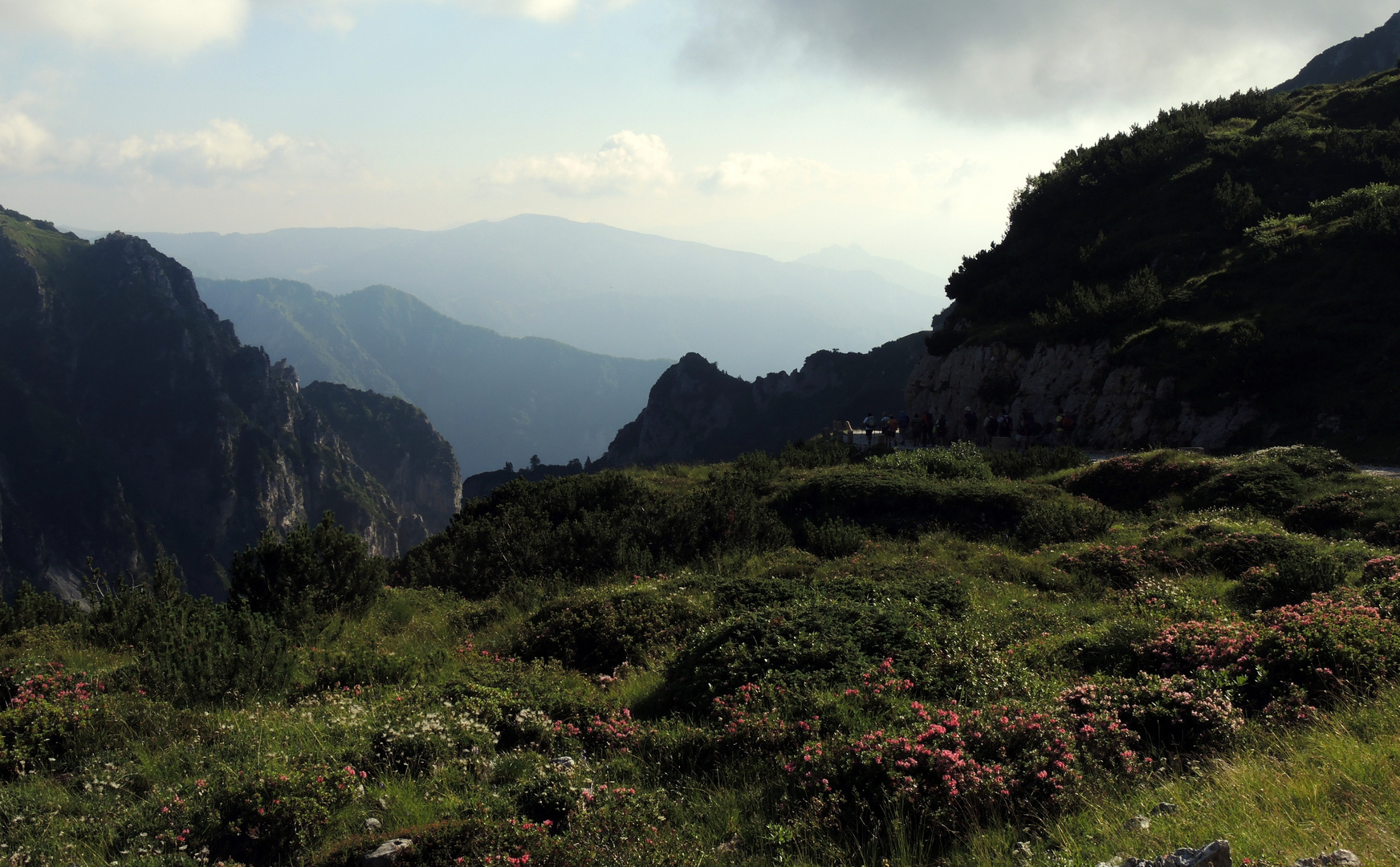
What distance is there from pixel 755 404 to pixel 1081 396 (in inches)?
3150

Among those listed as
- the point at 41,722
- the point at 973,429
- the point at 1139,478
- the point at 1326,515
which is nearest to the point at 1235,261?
the point at 973,429

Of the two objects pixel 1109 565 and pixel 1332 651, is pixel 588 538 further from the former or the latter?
pixel 1332 651

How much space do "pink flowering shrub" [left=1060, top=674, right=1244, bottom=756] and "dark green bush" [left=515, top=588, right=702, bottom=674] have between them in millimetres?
4664

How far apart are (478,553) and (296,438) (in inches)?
5638

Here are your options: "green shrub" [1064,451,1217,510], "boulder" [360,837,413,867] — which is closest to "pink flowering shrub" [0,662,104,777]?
"boulder" [360,837,413,867]

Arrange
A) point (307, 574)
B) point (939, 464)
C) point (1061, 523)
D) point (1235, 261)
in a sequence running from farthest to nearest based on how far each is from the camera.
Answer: point (1235, 261) < point (939, 464) < point (1061, 523) < point (307, 574)

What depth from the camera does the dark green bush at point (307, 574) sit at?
425 inches

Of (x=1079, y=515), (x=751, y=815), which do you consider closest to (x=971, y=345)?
(x=1079, y=515)

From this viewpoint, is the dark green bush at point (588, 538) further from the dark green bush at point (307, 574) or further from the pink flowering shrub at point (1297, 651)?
the pink flowering shrub at point (1297, 651)

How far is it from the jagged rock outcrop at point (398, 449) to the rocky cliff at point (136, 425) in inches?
1618

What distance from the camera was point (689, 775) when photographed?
5.20 meters

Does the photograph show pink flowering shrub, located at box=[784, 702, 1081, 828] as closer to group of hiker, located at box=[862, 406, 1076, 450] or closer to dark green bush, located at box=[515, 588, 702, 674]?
dark green bush, located at box=[515, 588, 702, 674]

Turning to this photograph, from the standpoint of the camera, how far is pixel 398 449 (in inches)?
7288

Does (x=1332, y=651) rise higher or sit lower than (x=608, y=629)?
higher
